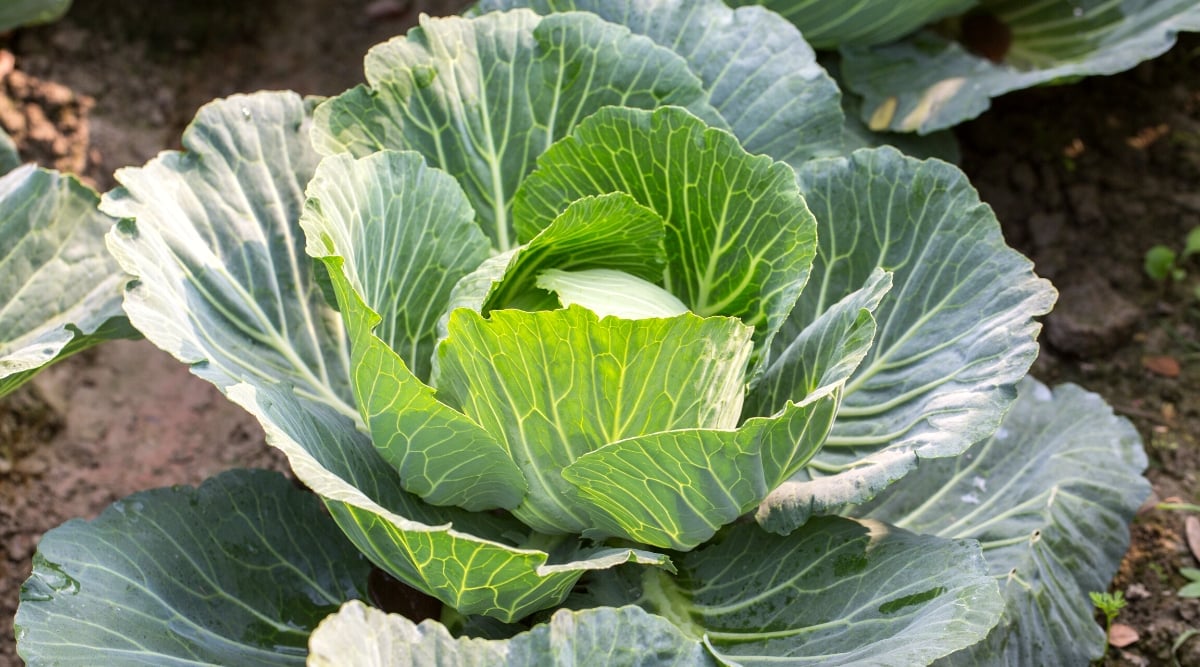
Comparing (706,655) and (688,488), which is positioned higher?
(688,488)

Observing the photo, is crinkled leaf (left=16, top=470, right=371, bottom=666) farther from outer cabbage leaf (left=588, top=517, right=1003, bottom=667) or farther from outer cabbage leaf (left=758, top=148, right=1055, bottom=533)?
outer cabbage leaf (left=758, top=148, right=1055, bottom=533)

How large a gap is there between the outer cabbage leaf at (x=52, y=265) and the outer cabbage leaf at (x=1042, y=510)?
6.20ft

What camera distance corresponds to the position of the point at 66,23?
13.7ft

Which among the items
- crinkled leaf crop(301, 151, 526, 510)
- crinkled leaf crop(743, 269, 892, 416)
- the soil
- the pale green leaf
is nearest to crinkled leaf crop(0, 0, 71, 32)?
the soil

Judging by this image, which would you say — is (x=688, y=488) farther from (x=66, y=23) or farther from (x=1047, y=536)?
(x=66, y=23)

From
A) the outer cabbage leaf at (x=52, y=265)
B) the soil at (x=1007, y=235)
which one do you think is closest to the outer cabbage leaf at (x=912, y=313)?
the soil at (x=1007, y=235)

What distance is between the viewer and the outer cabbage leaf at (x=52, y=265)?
2688 mm

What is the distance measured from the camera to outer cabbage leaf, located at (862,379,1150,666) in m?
2.46

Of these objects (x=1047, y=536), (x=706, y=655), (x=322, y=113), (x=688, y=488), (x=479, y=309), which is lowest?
(x=1047, y=536)

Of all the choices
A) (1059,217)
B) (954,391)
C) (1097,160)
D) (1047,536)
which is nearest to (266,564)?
(954,391)

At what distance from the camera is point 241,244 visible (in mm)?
2521

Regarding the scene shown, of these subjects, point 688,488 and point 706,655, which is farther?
point 688,488

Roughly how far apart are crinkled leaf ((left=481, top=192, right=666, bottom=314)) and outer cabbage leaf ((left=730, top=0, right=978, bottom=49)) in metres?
1.18

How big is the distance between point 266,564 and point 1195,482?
7.96ft
